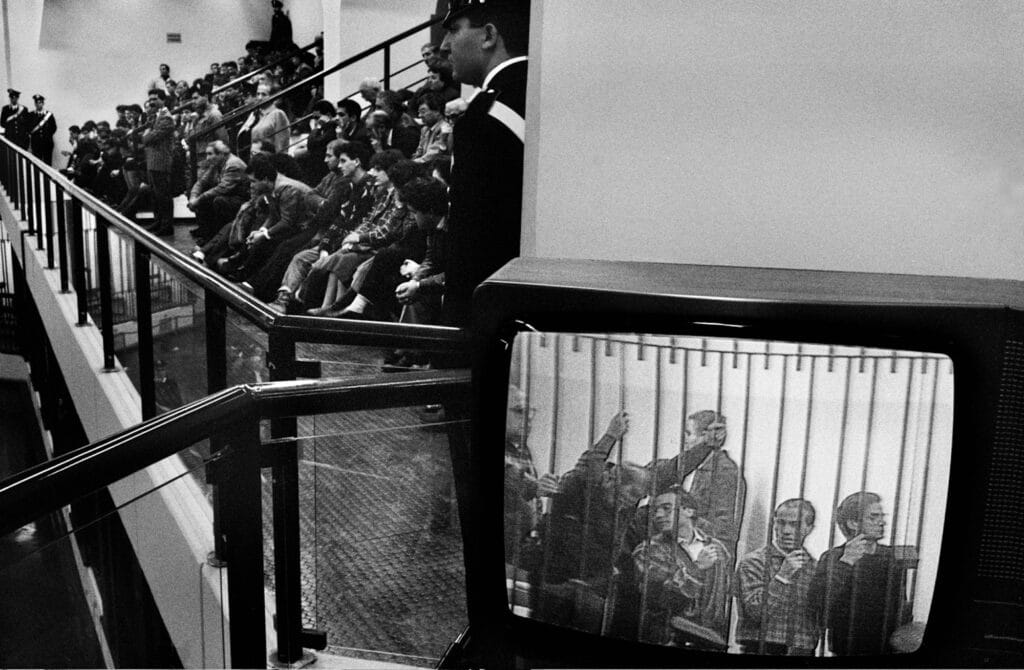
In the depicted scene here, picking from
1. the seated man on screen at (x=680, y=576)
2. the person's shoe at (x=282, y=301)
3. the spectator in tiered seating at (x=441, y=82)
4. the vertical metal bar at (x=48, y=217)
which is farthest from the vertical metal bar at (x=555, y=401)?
the vertical metal bar at (x=48, y=217)

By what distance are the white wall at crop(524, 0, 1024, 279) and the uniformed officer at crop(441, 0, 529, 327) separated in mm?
134

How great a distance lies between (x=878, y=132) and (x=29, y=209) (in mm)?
5760

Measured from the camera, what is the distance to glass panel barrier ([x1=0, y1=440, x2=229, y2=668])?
3.14ft

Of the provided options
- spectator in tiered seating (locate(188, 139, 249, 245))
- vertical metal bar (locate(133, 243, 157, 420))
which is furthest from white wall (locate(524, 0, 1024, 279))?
spectator in tiered seating (locate(188, 139, 249, 245))

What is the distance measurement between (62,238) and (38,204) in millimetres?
821

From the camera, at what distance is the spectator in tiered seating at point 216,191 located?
3828 millimetres

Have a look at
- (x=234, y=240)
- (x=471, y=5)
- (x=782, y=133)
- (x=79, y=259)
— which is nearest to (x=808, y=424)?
(x=782, y=133)

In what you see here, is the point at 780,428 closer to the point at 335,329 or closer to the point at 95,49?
the point at 335,329

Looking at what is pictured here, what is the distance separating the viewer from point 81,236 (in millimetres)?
4219

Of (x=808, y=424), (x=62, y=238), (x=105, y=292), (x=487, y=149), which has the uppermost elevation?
(x=487, y=149)

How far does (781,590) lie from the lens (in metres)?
0.82

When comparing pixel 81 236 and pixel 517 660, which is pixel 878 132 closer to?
pixel 517 660

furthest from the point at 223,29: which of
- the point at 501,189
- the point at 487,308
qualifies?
the point at 487,308

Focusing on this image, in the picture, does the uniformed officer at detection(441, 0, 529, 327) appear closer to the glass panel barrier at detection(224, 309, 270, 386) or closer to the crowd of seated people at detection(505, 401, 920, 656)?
the glass panel barrier at detection(224, 309, 270, 386)
